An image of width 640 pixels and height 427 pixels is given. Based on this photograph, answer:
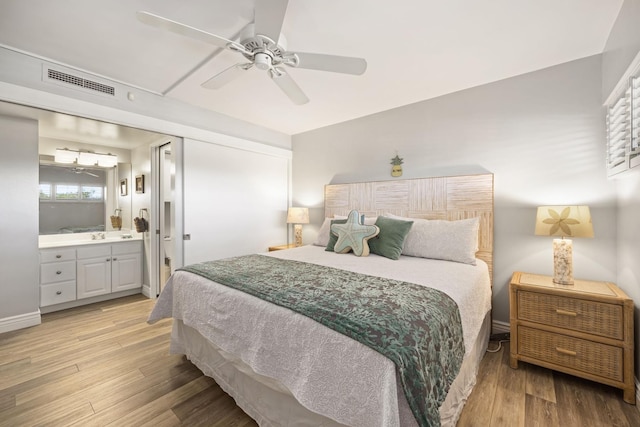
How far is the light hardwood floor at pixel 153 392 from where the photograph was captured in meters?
1.57

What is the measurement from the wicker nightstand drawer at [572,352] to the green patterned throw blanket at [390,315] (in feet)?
3.33

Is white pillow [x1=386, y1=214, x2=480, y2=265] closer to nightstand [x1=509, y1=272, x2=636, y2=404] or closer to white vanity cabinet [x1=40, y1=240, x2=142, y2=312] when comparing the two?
nightstand [x1=509, y1=272, x2=636, y2=404]

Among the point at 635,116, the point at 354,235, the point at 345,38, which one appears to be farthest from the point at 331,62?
the point at 635,116

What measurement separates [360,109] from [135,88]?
2469 millimetres

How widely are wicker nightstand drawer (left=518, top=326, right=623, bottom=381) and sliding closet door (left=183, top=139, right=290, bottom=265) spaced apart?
126 inches

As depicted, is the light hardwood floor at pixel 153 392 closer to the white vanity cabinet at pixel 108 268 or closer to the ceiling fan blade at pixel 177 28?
the white vanity cabinet at pixel 108 268

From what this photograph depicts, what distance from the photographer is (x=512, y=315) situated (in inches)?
81.7

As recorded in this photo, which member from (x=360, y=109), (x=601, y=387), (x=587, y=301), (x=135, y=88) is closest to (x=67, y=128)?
(x=135, y=88)

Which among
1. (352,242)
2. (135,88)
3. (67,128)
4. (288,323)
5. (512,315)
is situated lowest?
(512,315)

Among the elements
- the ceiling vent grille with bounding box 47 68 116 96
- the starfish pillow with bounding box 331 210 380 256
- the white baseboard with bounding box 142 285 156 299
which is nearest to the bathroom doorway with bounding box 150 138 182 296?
the white baseboard with bounding box 142 285 156 299

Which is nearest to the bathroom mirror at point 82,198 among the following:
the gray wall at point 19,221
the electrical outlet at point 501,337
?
the gray wall at point 19,221

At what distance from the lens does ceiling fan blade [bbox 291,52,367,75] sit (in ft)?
5.70

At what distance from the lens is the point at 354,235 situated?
8.64 feet

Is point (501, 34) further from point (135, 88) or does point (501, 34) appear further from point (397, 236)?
point (135, 88)
